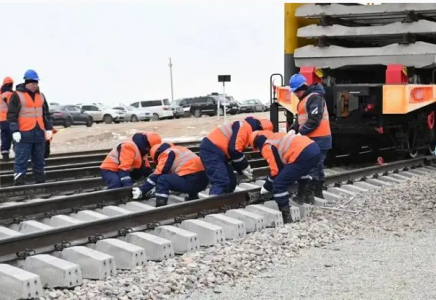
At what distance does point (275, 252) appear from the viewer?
5.82m

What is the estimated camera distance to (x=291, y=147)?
23.3 ft

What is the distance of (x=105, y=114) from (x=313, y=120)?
34.9 metres

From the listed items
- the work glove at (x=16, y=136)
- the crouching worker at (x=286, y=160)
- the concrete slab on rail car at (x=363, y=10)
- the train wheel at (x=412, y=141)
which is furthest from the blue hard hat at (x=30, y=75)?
the train wheel at (x=412, y=141)

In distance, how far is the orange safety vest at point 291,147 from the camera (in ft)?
23.2

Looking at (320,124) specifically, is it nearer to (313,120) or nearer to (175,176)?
(313,120)

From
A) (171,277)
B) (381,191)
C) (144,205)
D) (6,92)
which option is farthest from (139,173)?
(6,92)

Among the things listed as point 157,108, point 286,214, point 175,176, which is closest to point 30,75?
point 175,176

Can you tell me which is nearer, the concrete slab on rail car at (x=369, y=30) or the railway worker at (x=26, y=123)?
the railway worker at (x=26, y=123)

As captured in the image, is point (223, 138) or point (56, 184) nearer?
point (223, 138)

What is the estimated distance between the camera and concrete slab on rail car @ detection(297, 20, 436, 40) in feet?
34.1

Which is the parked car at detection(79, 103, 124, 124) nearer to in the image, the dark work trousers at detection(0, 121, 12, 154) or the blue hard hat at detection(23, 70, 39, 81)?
the dark work trousers at detection(0, 121, 12, 154)

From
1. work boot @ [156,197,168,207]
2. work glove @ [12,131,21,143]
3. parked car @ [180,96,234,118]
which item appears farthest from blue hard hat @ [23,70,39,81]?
parked car @ [180,96,234,118]

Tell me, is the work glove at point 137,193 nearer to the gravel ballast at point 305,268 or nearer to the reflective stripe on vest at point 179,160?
the reflective stripe on vest at point 179,160

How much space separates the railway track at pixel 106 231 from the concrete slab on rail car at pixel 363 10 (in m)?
3.31
